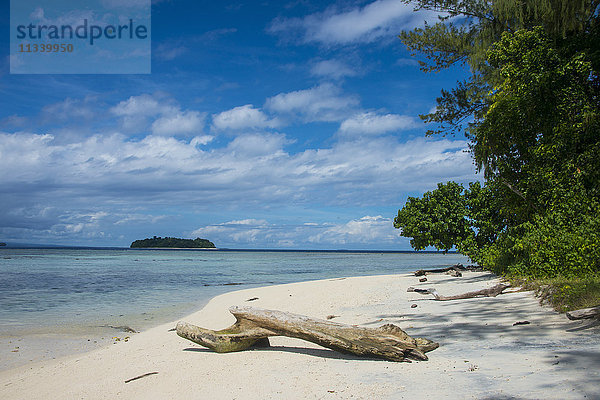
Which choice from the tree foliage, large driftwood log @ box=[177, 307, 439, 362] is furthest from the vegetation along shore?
large driftwood log @ box=[177, 307, 439, 362]

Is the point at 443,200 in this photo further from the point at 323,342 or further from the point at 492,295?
the point at 323,342

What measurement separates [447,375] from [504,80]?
1336 cm

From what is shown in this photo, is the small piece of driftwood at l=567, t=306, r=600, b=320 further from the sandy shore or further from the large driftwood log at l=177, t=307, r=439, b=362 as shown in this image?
the large driftwood log at l=177, t=307, r=439, b=362

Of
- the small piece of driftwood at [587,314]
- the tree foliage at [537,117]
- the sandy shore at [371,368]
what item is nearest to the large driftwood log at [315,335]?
the sandy shore at [371,368]

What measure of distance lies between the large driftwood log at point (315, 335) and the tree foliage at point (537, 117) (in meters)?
7.09

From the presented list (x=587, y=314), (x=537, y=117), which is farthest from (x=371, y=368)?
(x=537, y=117)

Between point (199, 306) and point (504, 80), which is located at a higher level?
point (504, 80)

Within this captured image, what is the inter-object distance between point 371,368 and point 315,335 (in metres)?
1.05

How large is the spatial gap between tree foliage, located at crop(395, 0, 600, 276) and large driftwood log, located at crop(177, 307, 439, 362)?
7.09 metres

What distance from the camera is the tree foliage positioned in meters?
12.4

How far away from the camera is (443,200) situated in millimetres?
25328

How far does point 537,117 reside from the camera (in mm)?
14141

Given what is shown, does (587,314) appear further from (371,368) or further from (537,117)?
(537,117)

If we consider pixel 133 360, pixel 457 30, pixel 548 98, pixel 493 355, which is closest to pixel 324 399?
pixel 493 355
